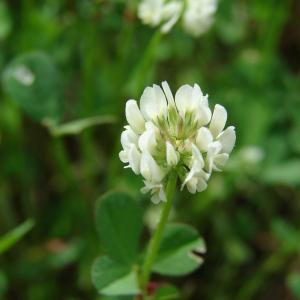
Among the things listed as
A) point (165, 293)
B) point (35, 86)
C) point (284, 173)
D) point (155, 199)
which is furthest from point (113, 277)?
point (284, 173)

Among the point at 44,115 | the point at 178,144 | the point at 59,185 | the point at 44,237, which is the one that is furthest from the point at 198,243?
the point at 59,185

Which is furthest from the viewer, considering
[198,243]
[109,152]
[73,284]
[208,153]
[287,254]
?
[109,152]

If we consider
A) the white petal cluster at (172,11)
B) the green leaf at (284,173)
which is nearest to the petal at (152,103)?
the white petal cluster at (172,11)

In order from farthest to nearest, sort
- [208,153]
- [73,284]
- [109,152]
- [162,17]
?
1. [109,152]
2. [73,284]
3. [162,17]
4. [208,153]

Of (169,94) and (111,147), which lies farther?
(111,147)

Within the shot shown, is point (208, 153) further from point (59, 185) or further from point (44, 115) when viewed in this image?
point (59, 185)

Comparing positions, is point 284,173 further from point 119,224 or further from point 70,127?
point 119,224

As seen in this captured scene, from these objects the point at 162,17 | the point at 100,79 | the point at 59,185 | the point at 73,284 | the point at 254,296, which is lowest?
the point at 254,296

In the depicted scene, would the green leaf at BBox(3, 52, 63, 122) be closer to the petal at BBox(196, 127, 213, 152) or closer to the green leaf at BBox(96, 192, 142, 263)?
the green leaf at BBox(96, 192, 142, 263)
